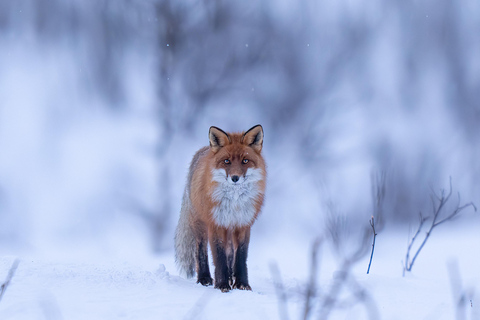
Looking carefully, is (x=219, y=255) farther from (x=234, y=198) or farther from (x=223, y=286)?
(x=234, y=198)

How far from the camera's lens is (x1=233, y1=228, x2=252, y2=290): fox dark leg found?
5.50 meters

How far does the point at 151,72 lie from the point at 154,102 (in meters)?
0.80

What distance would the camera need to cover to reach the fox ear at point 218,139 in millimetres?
5449

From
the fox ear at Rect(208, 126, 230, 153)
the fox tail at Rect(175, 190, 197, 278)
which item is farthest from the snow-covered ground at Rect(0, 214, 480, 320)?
the fox ear at Rect(208, 126, 230, 153)

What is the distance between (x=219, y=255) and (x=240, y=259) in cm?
29

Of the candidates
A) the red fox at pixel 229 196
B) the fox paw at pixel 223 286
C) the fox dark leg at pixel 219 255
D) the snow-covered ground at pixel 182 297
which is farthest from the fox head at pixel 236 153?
the snow-covered ground at pixel 182 297

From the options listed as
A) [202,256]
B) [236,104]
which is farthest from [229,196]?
[236,104]

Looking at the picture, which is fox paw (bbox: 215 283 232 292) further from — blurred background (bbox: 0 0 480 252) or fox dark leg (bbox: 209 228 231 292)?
blurred background (bbox: 0 0 480 252)

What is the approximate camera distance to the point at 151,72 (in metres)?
12.7

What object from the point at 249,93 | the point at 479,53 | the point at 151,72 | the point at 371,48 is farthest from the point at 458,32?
the point at 151,72

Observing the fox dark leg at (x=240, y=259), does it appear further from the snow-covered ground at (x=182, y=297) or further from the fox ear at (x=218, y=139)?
the fox ear at (x=218, y=139)

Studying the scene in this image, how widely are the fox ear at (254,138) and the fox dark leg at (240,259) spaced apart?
95 cm

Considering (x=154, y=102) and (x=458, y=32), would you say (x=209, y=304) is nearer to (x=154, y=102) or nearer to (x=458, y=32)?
(x=154, y=102)

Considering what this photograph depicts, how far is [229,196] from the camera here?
5348 mm
